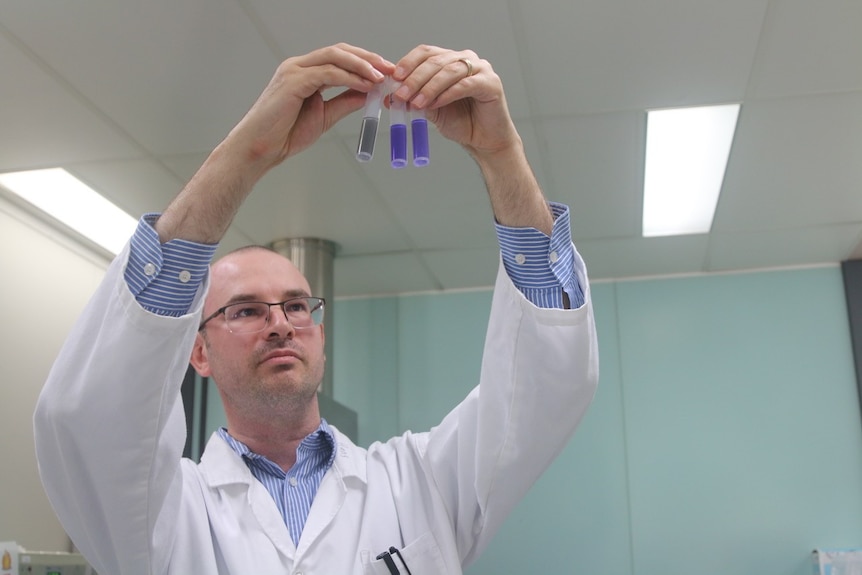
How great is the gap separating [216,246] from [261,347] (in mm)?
368

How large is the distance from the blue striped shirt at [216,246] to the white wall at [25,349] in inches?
69.3

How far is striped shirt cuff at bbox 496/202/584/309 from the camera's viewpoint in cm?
107

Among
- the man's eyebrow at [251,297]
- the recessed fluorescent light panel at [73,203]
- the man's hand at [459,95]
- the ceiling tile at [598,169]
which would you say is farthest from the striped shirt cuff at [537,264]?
the recessed fluorescent light panel at [73,203]

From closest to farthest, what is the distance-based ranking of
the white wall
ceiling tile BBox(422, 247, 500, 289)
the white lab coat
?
the white lab coat, the white wall, ceiling tile BBox(422, 247, 500, 289)

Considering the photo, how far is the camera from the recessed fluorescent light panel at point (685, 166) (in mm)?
2438

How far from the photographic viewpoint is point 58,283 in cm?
315

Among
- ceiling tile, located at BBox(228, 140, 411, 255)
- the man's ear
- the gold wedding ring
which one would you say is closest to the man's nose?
the man's ear

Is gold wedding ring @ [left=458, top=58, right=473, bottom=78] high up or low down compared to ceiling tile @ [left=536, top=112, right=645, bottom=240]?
down

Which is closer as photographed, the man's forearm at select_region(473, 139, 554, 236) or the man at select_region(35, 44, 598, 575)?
the man at select_region(35, 44, 598, 575)

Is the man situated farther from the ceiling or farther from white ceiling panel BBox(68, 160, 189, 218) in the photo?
white ceiling panel BBox(68, 160, 189, 218)

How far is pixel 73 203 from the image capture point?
9.50 feet

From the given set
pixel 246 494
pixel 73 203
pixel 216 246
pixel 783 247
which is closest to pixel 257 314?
pixel 246 494

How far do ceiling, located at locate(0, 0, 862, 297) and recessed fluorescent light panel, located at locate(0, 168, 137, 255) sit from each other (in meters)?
0.09

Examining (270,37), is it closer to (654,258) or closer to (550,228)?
(550,228)
